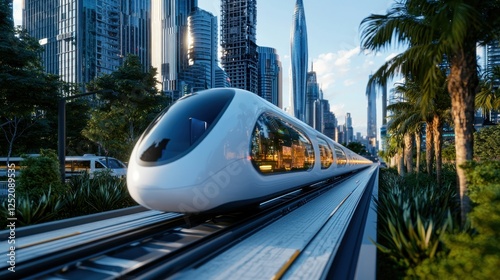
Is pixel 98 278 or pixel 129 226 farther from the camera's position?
pixel 129 226

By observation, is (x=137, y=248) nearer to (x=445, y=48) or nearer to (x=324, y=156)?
(x=445, y=48)

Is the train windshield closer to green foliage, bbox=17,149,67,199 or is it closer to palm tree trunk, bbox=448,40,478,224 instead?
green foliage, bbox=17,149,67,199

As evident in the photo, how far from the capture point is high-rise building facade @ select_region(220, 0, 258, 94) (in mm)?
178375

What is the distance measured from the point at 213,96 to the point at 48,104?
14.7 m

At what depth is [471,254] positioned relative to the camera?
3611 mm

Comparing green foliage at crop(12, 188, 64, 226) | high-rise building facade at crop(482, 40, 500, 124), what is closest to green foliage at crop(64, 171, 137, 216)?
green foliage at crop(12, 188, 64, 226)

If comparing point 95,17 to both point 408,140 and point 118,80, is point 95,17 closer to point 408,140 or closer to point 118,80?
point 118,80

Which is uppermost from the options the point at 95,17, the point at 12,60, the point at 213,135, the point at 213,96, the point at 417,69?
the point at 95,17

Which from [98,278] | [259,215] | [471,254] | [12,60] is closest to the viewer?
[471,254]

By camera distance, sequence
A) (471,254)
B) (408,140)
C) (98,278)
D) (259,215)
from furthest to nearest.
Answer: (408,140) < (259,215) < (98,278) < (471,254)

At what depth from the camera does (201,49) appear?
17362 cm

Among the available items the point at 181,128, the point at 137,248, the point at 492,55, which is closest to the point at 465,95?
the point at 181,128

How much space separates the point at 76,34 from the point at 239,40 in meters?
86.9

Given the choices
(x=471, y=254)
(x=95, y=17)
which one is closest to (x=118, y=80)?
(x=471, y=254)
